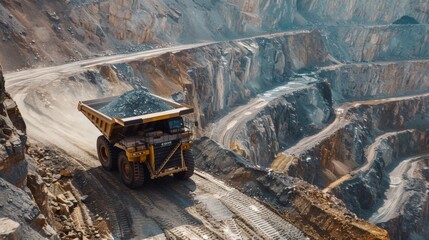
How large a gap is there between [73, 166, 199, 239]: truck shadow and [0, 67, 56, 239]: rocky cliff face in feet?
7.46

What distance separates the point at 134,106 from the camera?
42.1 ft

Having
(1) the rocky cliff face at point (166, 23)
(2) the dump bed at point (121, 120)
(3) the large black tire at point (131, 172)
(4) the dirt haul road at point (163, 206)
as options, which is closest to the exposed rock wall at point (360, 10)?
(1) the rocky cliff face at point (166, 23)

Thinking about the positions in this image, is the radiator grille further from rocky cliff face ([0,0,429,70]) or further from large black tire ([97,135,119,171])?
rocky cliff face ([0,0,429,70])

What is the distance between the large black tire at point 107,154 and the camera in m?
13.3

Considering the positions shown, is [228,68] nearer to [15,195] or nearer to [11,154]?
[11,154]

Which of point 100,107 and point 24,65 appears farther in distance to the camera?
point 24,65

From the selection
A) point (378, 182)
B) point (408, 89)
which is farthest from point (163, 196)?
point (408, 89)

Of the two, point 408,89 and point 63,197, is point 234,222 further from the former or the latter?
point 408,89

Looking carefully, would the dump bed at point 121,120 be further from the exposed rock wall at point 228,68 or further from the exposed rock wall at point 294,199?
the exposed rock wall at point 228,68

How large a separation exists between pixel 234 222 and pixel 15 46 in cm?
2283

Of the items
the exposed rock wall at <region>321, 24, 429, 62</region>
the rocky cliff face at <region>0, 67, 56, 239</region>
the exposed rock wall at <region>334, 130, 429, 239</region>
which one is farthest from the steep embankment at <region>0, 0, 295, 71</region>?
the exposed rock wall at <region>334, 130, 429, 239</region>

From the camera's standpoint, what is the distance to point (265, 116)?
37.3 m

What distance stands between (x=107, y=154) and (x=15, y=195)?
5.98m

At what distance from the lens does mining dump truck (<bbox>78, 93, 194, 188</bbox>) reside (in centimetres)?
1197
